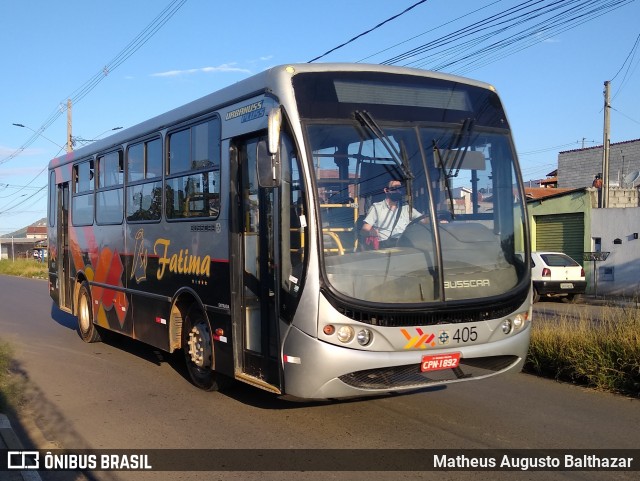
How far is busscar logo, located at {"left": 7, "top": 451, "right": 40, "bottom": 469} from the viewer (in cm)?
571

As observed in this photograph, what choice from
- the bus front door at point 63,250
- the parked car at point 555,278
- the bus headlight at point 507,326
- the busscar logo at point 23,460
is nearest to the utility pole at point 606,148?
the parked car at point 555,278

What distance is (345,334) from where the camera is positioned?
575 cm

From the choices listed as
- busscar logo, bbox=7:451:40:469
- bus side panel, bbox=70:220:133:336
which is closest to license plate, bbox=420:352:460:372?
busscar logo, bbox=7:451:40:469

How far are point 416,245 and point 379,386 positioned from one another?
4.26 feet

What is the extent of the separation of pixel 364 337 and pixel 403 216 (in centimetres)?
116

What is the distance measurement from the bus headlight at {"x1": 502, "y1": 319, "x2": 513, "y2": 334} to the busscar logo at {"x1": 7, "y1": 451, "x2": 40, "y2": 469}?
4347mm

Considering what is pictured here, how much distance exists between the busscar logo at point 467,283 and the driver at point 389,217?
2.06ft

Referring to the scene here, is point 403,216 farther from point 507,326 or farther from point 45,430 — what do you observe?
point 45,430

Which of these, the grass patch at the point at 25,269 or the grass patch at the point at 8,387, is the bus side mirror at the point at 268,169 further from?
the grass patch at the point at 25,269

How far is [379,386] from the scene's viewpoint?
5.96 meters

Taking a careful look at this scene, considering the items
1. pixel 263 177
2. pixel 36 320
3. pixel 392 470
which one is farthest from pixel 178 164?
pixel 36 320

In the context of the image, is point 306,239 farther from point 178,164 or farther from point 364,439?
point 178,164

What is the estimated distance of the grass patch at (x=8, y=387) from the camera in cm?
777

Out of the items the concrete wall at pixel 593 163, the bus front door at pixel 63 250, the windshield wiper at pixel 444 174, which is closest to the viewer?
the windshield wiper at pixel 444 174
